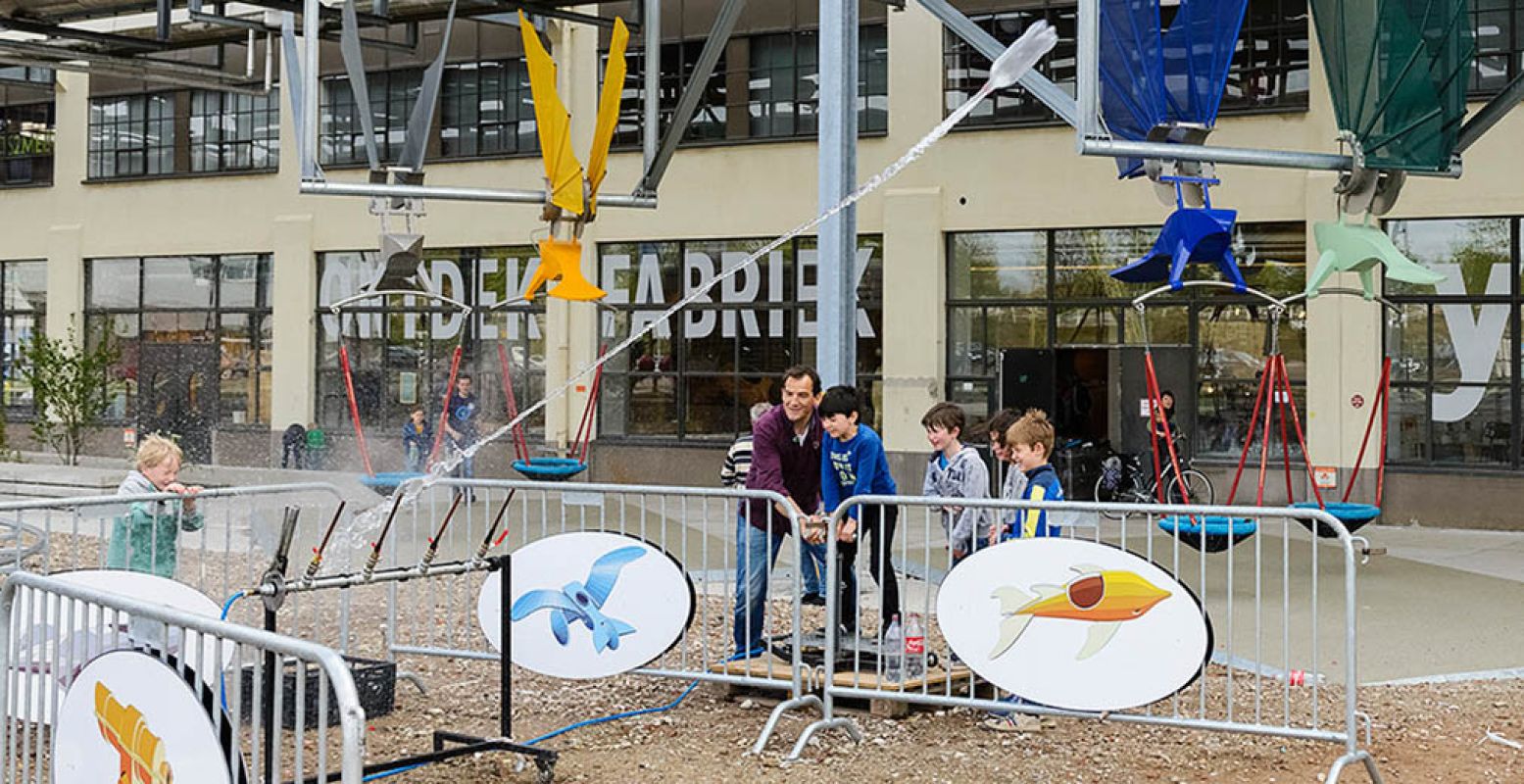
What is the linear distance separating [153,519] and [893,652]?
3861 mm

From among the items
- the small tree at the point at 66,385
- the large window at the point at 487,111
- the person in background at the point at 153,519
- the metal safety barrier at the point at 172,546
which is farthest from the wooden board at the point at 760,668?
the small tree at the point at 66,385

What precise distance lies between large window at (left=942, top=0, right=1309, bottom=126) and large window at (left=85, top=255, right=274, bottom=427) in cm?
1223

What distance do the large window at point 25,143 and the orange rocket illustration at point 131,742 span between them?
26.3 metres

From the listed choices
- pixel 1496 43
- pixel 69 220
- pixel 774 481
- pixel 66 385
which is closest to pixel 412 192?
pixel 774 481

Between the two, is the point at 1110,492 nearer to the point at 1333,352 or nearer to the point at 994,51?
the point at 1333,352

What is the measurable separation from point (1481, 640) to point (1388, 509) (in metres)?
8.83

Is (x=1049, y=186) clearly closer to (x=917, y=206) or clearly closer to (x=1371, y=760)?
(x=917, y=206)

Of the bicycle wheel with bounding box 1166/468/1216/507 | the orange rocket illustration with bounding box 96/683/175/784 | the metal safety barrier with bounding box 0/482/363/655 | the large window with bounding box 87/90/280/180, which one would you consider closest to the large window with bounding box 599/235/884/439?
the bicycle wheel with bounding box 1166/468/1216/507

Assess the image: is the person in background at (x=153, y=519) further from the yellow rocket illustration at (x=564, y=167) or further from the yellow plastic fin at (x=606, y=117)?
the yellow plastic fin at (x=606, y=117)

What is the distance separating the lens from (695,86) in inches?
384

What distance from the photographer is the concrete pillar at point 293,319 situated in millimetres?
24922

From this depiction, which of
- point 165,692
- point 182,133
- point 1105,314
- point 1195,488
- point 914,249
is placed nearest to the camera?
point 165,692

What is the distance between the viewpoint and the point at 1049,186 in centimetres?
1994

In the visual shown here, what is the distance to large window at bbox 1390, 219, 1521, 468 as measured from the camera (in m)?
18.1
